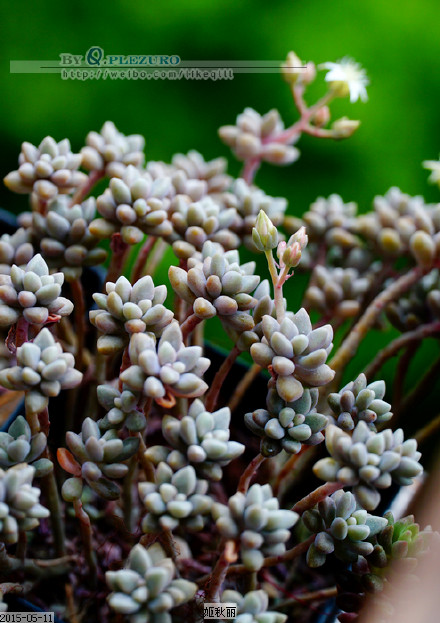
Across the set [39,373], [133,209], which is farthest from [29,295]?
[133,209]

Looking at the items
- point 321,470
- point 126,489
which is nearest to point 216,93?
point 126,489

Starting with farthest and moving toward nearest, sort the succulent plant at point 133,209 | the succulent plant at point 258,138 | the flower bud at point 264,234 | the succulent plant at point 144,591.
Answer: the succulent plant at point 258,138, the succulent plant at point 133,209, the flower bud at point 264,234, the succulent plant at point 144,591

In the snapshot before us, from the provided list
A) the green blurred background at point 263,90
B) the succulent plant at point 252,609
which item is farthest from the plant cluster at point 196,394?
the green blurred background at point 263,90

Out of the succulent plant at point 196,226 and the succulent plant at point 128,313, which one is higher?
the succulent plant at point 196,226

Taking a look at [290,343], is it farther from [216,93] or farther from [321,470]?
[216,93]

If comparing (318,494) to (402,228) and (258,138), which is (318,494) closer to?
(402,228)

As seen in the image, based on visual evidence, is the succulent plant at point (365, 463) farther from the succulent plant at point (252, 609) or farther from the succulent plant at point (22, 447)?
the succulent plant at point (22, 447)
